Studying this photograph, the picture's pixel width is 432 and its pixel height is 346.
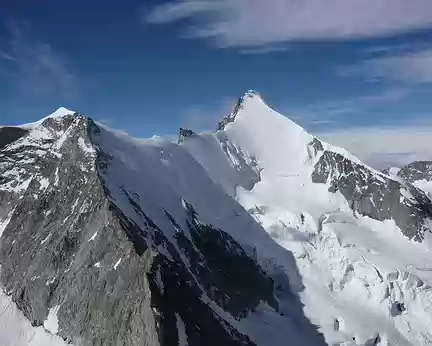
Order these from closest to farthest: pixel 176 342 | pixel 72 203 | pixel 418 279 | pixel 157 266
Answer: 1. pixel 176 342
2. pixel 157 266
3. pixel 72 203
4. pixel 418 279

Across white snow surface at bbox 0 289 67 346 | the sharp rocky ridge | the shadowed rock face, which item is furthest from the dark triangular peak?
white snow surface at bbox 0 289 67 346

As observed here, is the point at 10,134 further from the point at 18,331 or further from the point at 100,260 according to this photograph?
the point at 100,260

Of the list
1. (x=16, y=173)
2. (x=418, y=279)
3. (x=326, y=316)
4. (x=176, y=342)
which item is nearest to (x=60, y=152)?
(x=16, y=173)

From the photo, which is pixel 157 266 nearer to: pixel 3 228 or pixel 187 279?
pixel 187 279

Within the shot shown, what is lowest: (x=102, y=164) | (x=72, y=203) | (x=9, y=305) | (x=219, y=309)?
(x=9, y=305)

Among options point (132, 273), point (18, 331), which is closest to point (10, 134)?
point (18, 331)

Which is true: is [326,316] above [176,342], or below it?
above

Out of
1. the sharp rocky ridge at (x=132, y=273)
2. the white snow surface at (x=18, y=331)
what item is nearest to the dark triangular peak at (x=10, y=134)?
the sharp rocky ridge at (x=132, y=273)

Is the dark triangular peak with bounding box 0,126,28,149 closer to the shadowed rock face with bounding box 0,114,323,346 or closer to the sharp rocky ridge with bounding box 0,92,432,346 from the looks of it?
the sharp rocky ridge with bounding box 0,92,432,346

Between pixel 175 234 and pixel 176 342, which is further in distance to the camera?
pixel 175 234
